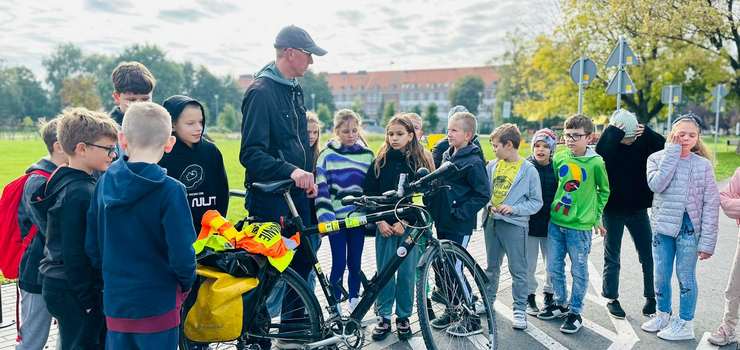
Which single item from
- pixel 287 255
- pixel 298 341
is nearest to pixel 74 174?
pixel 287 255

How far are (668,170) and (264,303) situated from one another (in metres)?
3.26

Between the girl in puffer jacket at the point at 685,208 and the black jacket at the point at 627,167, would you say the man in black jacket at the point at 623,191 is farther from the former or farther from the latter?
the girl in puffer jacket at the point at 685,208

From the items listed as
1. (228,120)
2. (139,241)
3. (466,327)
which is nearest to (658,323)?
(466,327)

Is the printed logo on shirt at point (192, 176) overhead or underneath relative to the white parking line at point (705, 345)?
overhead

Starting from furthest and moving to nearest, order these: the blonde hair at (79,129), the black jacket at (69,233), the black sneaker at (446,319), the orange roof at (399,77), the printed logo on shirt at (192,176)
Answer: the orange roof at (399,77)
the black sneaker at (446,319)
the printed logo on shirt at (192,176)
the blonde hair at (79,129)
the black jacket at (69,233)

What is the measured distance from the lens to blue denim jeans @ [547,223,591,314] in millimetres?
4492

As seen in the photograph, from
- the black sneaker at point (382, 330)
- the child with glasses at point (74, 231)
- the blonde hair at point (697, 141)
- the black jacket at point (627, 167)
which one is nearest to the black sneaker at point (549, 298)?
the black jacket at point (627, 167)

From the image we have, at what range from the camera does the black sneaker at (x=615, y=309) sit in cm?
479

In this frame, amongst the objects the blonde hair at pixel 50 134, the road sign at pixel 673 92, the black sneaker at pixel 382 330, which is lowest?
the black sneaker at pixel 382 330

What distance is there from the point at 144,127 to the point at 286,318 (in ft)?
5.26

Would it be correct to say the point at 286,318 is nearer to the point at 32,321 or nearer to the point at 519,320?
the point at 32,321

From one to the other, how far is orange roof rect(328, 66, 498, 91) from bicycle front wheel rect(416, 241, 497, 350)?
127366mm

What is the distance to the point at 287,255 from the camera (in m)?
3.21

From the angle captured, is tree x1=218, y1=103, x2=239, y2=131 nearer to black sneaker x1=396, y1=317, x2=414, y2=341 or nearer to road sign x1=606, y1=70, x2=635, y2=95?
road sign x1=606, y1=70, x2=635, y2=95
